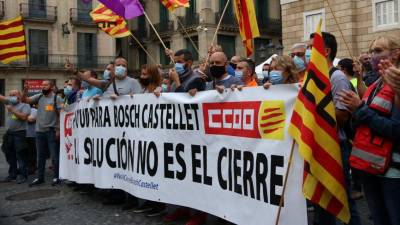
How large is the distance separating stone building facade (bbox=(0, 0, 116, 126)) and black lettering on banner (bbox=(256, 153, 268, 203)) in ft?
121

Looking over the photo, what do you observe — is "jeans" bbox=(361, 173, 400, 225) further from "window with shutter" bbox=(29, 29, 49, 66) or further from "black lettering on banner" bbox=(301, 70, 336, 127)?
"window with shutter" bbox=(29, 29, 49, 66)

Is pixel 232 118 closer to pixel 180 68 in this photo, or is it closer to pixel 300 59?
pixel 300 59

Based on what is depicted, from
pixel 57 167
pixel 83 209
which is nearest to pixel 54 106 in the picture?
pixel 57 167

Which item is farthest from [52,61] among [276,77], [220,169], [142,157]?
[276,77]

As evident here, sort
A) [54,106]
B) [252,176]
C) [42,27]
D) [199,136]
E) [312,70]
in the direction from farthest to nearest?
[42,27]
[54,106]
[199,136]
[252,176]
[312,70]

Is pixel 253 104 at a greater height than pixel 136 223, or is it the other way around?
pixel 253 104

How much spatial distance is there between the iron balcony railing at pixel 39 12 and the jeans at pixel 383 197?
39.3 meters

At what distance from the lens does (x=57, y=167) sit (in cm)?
868

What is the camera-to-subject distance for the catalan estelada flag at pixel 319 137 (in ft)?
11.6

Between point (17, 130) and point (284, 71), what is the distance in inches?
256

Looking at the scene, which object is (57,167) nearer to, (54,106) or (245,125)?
(54,106)

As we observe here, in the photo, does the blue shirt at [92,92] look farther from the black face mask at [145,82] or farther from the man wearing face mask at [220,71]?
the man wearing face mask at [220,71]

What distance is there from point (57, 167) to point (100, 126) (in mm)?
2395

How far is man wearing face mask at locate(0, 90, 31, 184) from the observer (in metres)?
9.19
